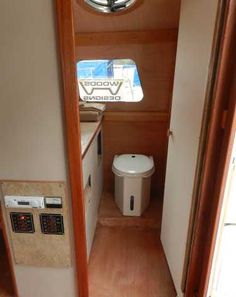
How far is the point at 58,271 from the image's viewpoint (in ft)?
4.29

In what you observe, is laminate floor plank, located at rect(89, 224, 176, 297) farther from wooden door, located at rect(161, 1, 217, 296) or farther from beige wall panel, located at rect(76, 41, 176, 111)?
beige wall panel, located at rect(76, 41, 176, 111)

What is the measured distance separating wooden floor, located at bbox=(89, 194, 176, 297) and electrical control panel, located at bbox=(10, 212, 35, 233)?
0.72 metres

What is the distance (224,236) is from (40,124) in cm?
108

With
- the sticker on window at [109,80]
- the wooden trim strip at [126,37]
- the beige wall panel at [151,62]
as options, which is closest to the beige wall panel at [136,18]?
the wooden trim strip at [126,37]

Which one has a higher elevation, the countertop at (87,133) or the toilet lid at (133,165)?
the countertop at (87,133)

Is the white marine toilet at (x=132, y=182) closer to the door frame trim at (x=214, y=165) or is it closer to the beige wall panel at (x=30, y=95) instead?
the door frame trim at (x=214, y=165)

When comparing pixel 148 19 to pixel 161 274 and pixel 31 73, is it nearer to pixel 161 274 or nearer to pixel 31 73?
pixel 31 73

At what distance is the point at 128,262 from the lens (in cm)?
180

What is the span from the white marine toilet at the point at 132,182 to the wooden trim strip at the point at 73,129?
930mm

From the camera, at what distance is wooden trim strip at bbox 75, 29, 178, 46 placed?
196cm

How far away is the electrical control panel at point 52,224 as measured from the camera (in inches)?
46.3

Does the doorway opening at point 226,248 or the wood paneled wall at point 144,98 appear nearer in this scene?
the doorway opening at point 226,248

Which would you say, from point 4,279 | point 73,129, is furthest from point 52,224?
point 4,279

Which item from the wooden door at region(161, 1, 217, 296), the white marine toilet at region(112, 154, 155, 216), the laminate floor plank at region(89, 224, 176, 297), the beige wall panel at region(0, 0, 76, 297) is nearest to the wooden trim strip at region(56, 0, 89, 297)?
the beige wall panel at region(0, 0, 76, 297)
